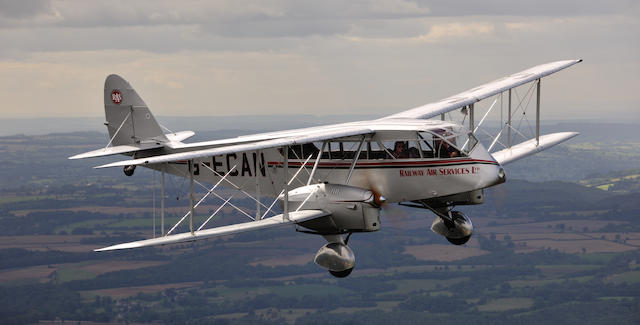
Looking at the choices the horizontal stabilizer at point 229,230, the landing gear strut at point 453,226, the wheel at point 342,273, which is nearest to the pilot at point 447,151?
the horizontal stabilizer at point 229,230

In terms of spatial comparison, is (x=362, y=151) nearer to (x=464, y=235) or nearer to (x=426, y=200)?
(x=426, y=200)

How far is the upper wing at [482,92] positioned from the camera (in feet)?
138

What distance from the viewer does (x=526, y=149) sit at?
44.0 meters

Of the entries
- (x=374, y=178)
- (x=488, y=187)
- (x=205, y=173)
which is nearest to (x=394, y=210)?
(x=374, y=178)

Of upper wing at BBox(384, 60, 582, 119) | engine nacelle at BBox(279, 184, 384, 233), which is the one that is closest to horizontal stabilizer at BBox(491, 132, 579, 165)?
upper wing at BBox(384, 60, 582, 119)

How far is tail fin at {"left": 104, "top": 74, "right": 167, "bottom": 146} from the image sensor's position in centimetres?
4356

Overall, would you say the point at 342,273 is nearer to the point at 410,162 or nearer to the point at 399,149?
the point at 410,162

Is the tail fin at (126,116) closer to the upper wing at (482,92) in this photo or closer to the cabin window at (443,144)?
the upper wing at (482,92)

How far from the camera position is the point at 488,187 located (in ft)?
111

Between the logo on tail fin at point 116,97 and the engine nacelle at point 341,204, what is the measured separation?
14873 millimetres

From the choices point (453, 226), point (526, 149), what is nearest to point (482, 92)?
point (526, 149)

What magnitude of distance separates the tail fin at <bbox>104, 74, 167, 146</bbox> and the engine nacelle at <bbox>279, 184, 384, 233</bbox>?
42.1 feet

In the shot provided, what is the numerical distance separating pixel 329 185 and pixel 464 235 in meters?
9.06

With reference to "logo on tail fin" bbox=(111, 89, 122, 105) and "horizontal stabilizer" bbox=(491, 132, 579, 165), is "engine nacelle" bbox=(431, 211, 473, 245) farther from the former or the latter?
"logo on tail fin" bbox=(111, 89, 122, 105)
